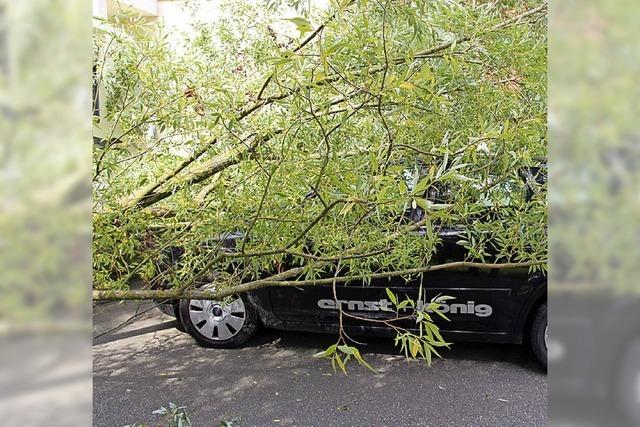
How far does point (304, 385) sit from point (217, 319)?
37.0 inches

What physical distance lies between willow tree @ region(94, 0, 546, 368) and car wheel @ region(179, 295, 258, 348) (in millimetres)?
2129

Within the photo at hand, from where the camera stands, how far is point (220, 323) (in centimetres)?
414

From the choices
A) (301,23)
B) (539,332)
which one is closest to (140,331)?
(539,332)

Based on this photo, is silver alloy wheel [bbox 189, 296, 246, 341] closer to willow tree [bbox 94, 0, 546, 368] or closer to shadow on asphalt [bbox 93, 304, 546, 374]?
shadow on asphalt [bbox 93, 304, 546, 374]

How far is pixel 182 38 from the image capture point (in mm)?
2068

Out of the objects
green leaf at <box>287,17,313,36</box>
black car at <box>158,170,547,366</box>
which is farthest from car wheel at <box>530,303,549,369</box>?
green leaf at <box>287,17,313,36</box>

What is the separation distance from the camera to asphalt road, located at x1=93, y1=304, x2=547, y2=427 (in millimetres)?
3104

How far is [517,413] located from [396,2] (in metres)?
2.70

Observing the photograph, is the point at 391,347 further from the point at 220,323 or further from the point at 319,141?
the point at 319,141

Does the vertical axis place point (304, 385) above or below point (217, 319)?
below
